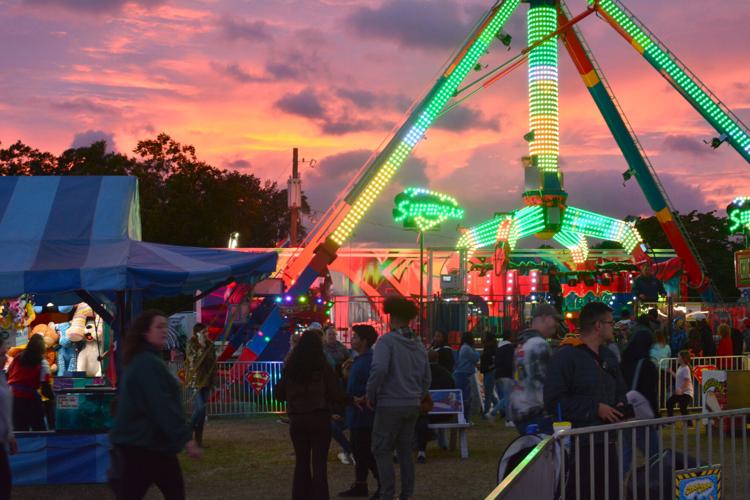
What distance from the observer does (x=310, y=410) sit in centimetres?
898

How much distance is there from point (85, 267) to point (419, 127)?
1955 centimetres

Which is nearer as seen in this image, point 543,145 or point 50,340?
point 50,340

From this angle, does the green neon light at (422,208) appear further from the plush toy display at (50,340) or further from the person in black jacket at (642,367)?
the person in black jacket at (642,367)

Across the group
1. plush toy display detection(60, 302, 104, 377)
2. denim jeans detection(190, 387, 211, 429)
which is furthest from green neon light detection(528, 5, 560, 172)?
denim jeans detection(190, 387, 211, 429)

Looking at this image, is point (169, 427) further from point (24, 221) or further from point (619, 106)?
point (619, 106)

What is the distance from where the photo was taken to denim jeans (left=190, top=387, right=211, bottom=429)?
14641mm

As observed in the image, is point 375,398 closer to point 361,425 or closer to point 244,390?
point 361,425

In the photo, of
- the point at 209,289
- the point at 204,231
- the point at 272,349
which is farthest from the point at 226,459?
the point at 204,231

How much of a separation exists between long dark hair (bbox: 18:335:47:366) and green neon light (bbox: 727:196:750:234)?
832 inches

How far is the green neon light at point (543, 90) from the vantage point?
112 feet

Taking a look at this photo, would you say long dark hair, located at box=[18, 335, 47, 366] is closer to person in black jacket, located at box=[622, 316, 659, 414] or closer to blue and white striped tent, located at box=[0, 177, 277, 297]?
blue and white striped tent, located at box=[0, 177, 277, 297]

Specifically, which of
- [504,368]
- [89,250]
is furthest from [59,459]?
[504,368]

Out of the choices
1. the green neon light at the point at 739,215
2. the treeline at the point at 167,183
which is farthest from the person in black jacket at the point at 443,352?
the treeline at the point at 167,183

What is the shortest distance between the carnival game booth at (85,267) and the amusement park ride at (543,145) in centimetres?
→ 1437
